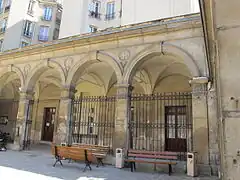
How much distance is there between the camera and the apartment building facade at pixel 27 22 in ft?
82.3

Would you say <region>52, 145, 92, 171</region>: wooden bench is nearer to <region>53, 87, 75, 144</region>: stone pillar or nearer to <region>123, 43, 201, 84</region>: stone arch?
<region>53, 87, 75, 144</region>: stone pillar

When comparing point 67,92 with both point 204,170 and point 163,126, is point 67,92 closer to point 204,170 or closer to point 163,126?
point 163,126

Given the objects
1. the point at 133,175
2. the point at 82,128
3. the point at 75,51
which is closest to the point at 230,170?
the point at 133,175

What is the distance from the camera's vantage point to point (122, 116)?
8.20 meters

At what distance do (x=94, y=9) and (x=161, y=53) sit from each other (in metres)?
16.1

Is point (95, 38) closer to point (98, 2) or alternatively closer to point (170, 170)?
point (170, 170)

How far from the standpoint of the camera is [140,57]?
333 inches

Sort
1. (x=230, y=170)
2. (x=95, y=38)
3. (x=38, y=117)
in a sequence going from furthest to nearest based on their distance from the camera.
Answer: (x=38, y=117), (x=95, y=38), (x=230, y=170)

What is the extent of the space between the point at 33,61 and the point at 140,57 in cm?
598

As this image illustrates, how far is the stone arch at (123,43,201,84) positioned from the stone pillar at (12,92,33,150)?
18.8ft

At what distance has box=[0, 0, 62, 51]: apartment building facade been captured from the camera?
25.1 meters

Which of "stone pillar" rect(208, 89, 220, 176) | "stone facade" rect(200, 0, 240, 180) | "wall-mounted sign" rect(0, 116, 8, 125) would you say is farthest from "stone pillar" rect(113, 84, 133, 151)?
"wall-mounted sign" rect(0, 116, 8, 125)

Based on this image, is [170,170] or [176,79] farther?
[176,79]

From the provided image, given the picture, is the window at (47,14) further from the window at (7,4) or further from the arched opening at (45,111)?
the arched opening at (45,111)
